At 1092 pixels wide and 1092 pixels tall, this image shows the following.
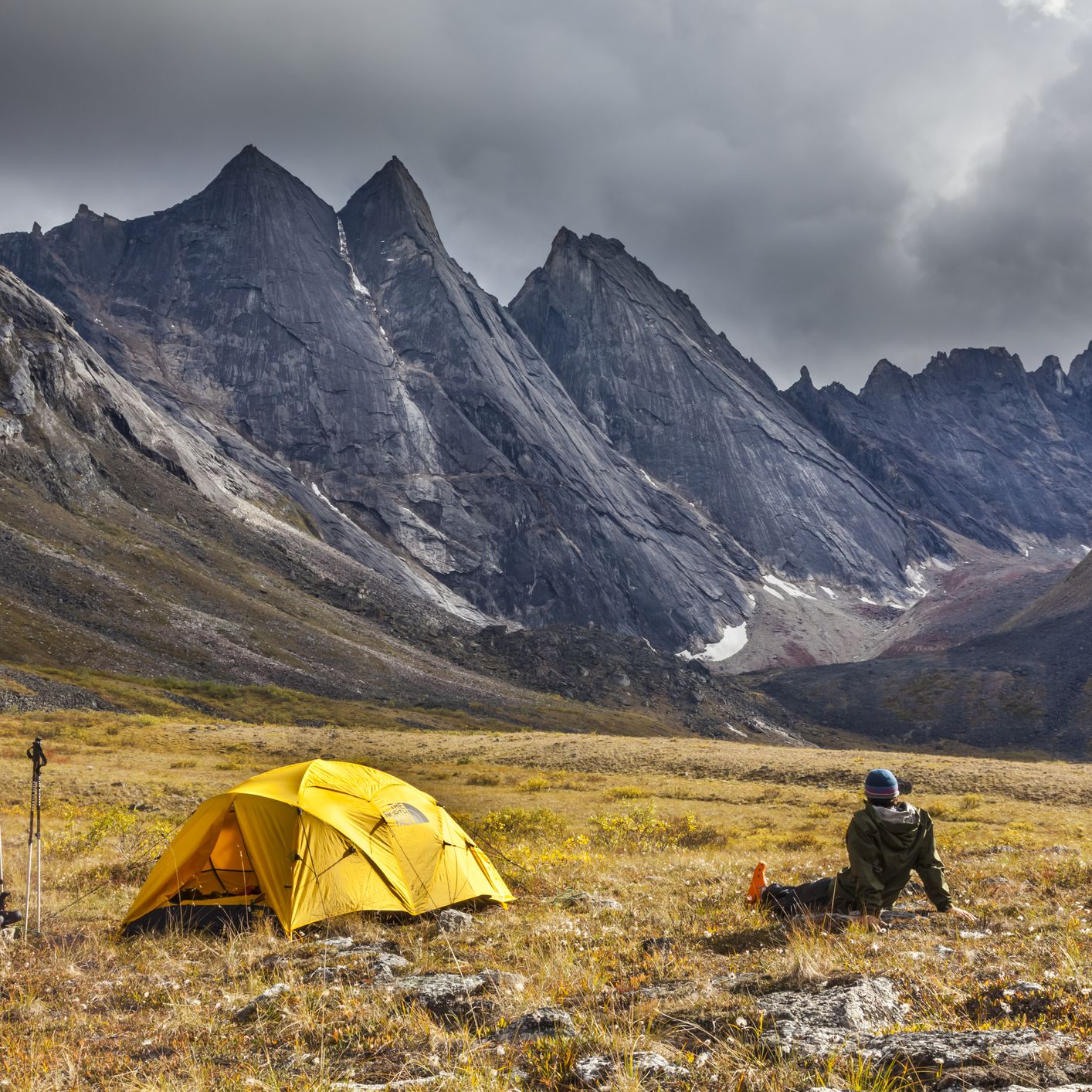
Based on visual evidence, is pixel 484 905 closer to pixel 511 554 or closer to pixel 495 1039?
pixel 495 1039

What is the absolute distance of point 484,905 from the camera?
556 inches

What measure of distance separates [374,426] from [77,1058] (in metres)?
189

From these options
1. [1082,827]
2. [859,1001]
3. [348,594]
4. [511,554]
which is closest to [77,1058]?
[859,1001]

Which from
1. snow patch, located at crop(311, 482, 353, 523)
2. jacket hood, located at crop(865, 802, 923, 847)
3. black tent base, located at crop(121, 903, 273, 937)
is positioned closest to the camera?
jacket hood, located at crop(865, 802, 923, 847)

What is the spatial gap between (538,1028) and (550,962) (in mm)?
2312

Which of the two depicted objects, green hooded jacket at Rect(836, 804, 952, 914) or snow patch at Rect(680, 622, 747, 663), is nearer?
green hooded jacket at Rect(836, 804, 952, 914)

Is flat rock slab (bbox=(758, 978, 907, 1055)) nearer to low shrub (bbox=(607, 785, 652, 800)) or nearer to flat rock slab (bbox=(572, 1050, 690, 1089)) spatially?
flat rock slab (bbox=(572, 1050, 690, 1089))

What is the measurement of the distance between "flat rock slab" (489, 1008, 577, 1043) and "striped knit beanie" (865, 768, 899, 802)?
517 cm

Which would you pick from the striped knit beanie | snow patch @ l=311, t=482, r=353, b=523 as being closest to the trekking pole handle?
the striped knit beanie

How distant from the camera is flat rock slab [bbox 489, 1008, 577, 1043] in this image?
21.3 ft

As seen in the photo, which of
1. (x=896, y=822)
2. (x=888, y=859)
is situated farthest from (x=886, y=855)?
(x=896, y=822)

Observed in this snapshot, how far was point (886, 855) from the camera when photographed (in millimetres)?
Result: 10281

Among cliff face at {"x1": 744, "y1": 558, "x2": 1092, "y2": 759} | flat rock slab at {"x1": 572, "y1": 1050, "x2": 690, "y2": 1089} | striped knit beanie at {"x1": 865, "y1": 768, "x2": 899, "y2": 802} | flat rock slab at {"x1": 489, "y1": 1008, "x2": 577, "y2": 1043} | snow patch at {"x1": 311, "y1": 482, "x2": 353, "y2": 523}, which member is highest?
snow patch at {"x1": 311, "y1": 482, "x2": 353, "y2": 523}

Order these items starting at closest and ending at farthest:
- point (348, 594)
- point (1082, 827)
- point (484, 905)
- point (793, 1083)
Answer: point (793, 1083) < point (484, 905) < point (1082, 827) < point (348, 594)
